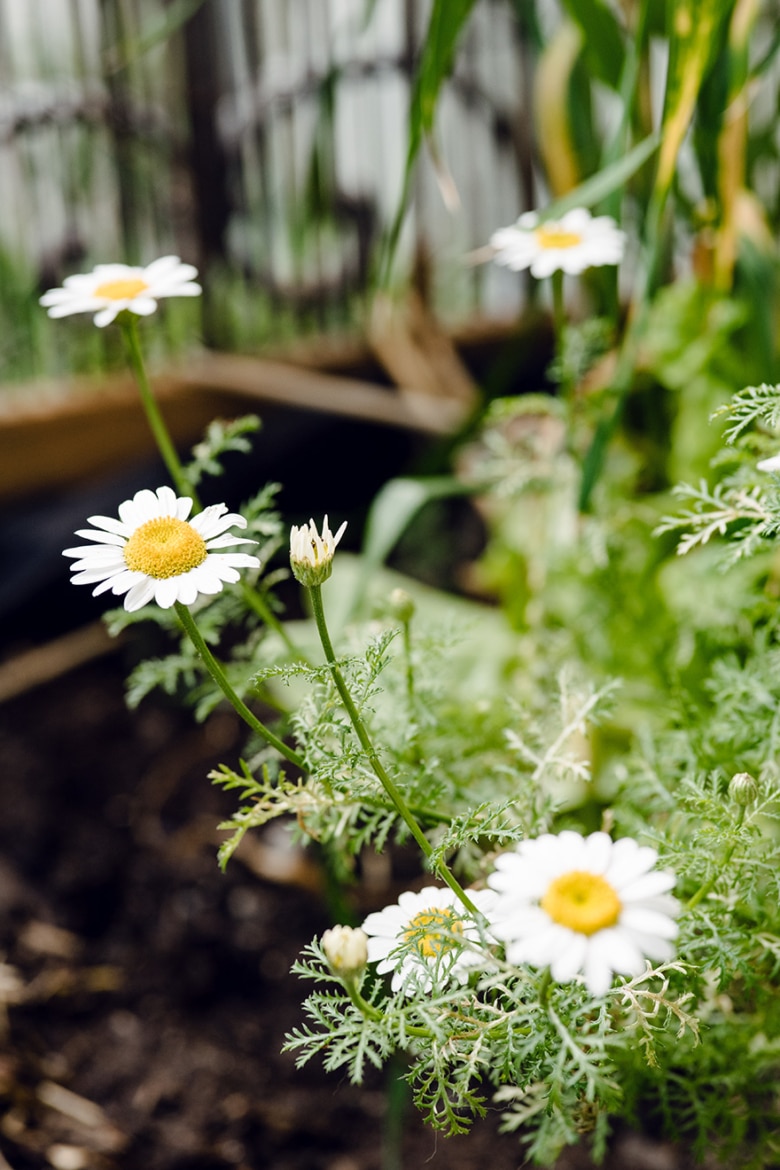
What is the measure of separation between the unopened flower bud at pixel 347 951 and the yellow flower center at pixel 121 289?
0.41 metres

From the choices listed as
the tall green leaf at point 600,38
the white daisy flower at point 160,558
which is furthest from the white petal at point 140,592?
the tall green leaf at point 600,38

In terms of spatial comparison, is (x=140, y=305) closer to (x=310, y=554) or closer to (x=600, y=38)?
(x=310, y=554)

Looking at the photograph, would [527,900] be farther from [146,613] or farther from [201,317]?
[201,317]

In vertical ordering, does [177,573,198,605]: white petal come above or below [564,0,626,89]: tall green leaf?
below

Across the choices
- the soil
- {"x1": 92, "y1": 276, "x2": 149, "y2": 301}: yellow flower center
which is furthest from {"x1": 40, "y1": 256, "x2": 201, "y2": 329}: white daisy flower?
the soil

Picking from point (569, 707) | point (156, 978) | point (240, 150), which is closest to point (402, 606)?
point (569, 707)

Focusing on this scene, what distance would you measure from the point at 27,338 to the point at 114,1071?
1.11 metres

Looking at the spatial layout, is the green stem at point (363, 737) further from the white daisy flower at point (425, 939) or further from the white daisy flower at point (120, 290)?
the white daisy flower at point (120, 290)

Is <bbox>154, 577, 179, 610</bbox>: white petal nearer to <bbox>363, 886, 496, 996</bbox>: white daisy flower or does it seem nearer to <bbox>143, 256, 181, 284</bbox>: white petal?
<bbox>363, 886, 496, 996</bbox>: white daisy flower

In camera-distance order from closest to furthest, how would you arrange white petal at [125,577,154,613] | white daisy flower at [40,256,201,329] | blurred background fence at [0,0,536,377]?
white petal at [125,577,154,613]
white daisy flower at [40,256,201,329]
blurred background fence at [0,0,536,377]

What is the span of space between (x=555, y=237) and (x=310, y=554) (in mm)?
468

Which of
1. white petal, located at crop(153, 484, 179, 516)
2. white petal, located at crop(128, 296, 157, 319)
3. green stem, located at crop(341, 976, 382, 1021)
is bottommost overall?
green stem, located at crop(341, 976, 382, 1021)

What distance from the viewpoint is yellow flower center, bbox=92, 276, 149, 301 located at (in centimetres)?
63

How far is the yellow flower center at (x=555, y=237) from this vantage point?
0.77 metres
